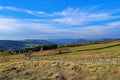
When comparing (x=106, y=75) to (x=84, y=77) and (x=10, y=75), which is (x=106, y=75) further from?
(x=10, y=75)

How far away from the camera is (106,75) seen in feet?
89.7

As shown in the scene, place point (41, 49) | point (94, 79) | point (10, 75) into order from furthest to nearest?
point (41, 49) → point (10, 75) → point (94, 79)

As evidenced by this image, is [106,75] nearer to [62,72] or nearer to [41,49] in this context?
[62,72]

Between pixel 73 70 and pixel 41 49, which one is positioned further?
pixel 41 49

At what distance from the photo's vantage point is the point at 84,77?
90.2ft

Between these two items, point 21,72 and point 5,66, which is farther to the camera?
point 5,66

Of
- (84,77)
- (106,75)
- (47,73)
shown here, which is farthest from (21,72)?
(106,75)

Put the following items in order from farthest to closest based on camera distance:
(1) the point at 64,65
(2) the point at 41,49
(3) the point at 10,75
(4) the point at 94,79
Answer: (2) the point at 41,49, (1) the point at 64,65, (3) the point at 10,75, (4) the point at 94,79

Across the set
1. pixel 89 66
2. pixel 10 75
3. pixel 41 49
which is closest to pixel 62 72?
pixel 89 66

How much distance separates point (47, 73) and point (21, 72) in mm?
2847

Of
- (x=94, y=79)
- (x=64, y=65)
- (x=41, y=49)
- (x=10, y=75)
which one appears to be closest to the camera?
(x=94, y=79)

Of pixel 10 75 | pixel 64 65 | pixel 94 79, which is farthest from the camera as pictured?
pixel 64 65

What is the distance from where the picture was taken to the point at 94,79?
26.8 m

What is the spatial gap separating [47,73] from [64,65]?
2680 millimetres
